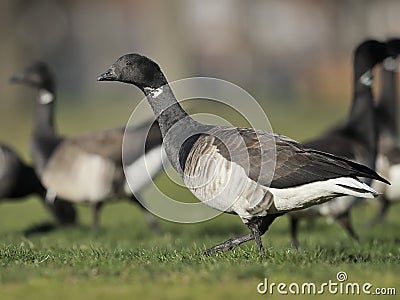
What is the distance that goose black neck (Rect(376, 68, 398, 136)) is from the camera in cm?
Result: 1372

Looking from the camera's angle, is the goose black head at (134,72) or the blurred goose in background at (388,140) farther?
the blurred goose in background at (388,140)

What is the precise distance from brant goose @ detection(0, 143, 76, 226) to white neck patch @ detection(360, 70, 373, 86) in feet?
17.4

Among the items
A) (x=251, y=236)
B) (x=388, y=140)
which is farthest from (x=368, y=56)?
(x=251, y=236)

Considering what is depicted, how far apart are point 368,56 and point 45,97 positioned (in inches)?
231

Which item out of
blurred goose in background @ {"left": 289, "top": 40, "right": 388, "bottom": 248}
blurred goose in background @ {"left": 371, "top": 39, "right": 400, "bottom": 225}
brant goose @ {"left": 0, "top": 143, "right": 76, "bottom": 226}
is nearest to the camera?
blurred goose in background @ {"left": 289, "top": 40, "right": 388, "bottom": 248}

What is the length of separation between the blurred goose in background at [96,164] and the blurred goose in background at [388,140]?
3436mm

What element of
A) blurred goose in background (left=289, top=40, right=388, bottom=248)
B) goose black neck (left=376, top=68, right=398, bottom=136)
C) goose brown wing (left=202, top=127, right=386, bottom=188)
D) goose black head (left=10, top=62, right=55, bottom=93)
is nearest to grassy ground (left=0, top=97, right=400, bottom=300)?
blurred goose in background (left=289, top=40, right=388, bottom=248)

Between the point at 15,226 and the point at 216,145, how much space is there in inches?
277

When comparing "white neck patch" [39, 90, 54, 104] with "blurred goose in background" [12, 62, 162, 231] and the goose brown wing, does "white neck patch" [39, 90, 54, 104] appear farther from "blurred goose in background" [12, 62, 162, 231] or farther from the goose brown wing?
the goose brown wing

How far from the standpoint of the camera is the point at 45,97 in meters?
14.9

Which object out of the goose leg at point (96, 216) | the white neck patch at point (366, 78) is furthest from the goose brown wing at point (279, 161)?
the goose leg at point (96, 216)

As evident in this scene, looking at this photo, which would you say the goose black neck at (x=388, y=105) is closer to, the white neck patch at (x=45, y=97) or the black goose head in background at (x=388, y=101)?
the black goose head in background at (x=388, y=101)

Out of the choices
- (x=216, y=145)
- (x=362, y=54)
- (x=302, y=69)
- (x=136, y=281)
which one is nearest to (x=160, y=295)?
(x=136, y=281)

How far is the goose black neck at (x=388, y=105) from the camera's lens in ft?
45.0
